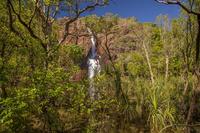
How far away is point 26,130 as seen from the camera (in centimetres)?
1878

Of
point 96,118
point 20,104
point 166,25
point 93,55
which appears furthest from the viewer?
point 93,55

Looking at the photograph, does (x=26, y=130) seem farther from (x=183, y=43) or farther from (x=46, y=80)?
(x=183, y=43)

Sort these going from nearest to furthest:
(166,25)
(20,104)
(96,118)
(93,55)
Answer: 1. (20,104)
2. (96,118)
3. (166,25)
4. (93,55)

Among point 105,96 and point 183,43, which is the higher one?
point 183,43

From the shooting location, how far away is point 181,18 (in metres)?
27.3

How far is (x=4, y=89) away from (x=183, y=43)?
15.4m

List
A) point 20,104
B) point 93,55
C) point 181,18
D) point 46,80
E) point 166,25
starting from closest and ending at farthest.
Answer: point 20,104
point 46,80
point 181,18
point 166,25
point 93,55

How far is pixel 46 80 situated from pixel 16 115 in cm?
174

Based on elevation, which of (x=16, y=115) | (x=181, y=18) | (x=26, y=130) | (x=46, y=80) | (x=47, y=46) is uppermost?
(x=181, y=18)

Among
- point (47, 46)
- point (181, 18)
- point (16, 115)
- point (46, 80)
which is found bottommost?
point (16, 115)

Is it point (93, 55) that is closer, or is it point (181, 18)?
point (181, 18)

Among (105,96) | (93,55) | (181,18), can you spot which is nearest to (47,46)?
(105,96)

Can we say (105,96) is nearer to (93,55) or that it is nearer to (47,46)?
(47,46)

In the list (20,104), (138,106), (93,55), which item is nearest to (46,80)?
(20,104)
